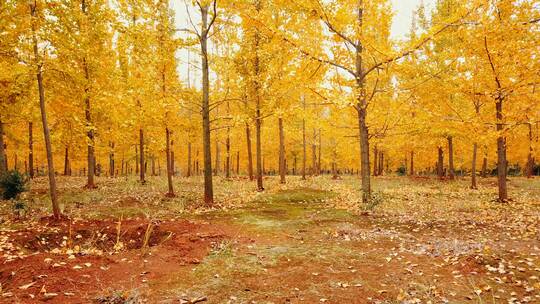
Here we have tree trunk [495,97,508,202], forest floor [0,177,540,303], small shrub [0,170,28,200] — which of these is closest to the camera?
forest floor [0,177,540,303]

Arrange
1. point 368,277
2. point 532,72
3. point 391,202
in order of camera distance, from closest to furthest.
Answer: point 368,277 < point 532,72 < point 391,202

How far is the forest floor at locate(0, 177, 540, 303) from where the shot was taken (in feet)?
15.7

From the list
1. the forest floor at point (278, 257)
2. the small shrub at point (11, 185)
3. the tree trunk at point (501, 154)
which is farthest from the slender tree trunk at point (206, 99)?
the tree trunk at point (501, 154)

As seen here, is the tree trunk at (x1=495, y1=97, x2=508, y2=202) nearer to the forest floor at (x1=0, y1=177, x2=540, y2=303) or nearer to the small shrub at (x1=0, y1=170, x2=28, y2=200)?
the forest floor at (x1=0, y1=177, x2=540, y2=303)

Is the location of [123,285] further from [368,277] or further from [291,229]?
[291,229]

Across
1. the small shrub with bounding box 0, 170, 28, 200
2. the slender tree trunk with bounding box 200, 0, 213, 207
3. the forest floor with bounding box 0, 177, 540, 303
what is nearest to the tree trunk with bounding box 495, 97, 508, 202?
the forest floor with bounding box 0, 177, 540, 303

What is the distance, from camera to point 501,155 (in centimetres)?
1268

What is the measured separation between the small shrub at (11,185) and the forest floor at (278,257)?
1.73m

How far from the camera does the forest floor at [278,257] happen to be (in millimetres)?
4789

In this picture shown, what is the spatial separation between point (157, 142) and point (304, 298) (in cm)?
1255

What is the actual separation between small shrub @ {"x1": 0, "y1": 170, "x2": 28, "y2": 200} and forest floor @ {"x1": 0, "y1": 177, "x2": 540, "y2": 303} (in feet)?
5.67

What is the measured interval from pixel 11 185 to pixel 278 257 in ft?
39.5

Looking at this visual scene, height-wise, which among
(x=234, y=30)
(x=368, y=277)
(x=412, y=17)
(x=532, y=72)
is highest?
(x=412, y=17)

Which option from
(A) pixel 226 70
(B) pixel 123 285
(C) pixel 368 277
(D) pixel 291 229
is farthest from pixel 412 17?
(B) pixel 123 285
